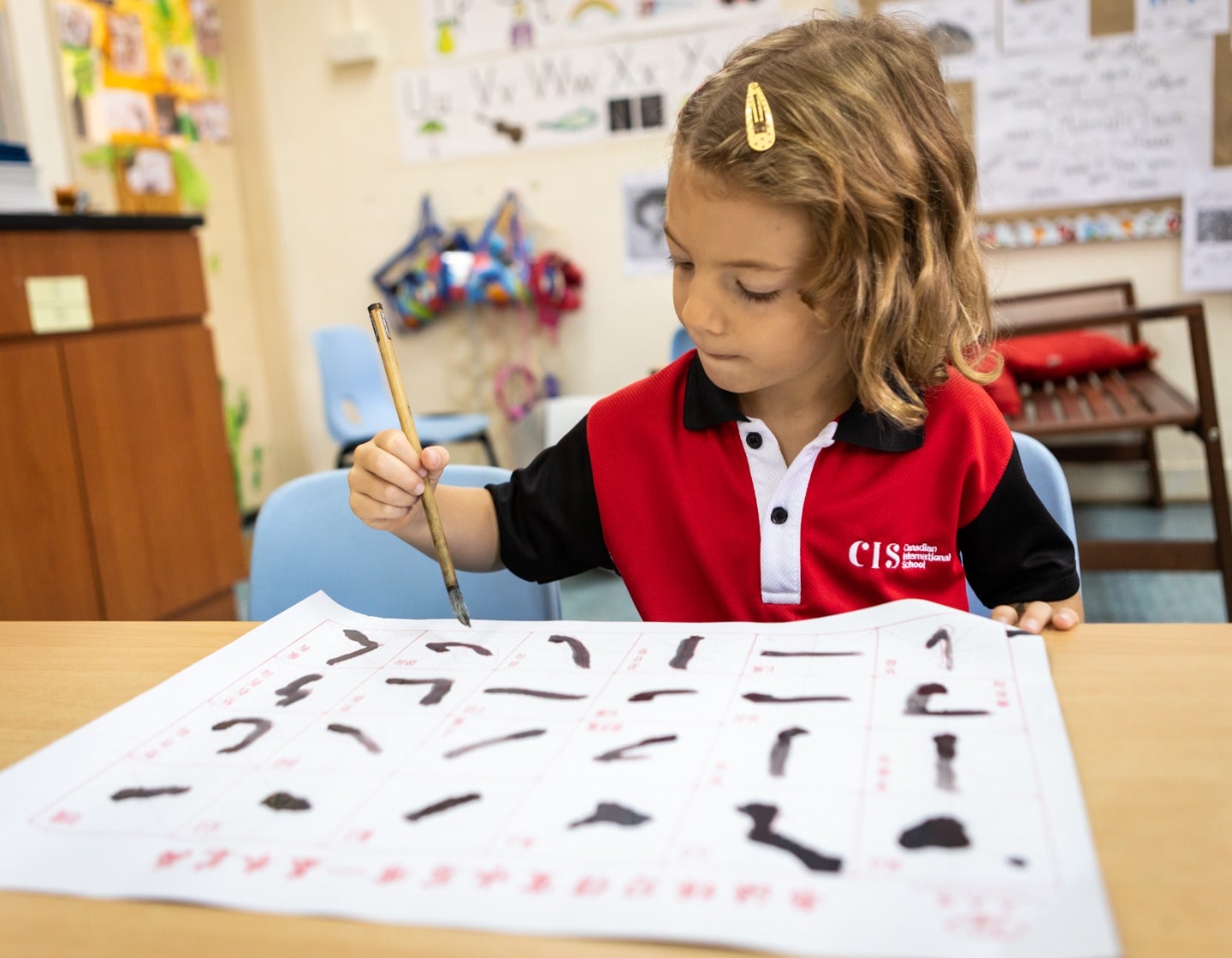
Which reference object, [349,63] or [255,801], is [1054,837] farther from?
[349,63]

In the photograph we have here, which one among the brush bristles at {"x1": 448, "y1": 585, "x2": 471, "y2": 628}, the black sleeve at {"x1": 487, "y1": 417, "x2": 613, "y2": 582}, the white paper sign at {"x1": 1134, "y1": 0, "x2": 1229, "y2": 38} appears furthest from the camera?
the white paper sign at {"x1": 1134, "y1": 0, "x2": 1229, "y2": 38}

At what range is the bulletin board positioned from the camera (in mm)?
2707

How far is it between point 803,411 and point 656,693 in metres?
0.40

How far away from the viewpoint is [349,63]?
3.33 m

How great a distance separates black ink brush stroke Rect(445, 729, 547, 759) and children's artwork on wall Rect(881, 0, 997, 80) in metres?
2.76

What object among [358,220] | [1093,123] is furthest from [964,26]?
[358,220]

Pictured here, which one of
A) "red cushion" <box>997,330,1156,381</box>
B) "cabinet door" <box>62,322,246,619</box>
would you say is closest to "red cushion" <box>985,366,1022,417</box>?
"red cushion" <box>997,330,1156,381</box>

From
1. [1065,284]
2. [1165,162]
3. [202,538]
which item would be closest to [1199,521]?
[1065,284]

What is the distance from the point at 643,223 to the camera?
3172 millimetres

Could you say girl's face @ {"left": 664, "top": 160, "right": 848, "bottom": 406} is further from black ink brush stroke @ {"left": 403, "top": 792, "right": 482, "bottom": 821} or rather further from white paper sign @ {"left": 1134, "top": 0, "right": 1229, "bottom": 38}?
white paper sign @ {"left": 1134, "top": 0, "right": 1229, "bottom": 38}

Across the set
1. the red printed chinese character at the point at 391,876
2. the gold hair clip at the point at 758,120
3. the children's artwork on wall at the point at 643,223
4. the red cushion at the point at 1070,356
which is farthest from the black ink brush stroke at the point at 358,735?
the children's artwork on wall at the point at 643,223

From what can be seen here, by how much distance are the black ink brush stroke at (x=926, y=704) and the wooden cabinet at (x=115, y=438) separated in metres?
1.84

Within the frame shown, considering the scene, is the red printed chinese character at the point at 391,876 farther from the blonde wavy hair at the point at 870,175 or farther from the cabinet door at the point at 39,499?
the cabinet door at the point at 39,499

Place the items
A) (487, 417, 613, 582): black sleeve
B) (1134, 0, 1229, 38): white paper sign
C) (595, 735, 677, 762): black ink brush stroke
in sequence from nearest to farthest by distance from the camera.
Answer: (595, 735, 677, 762): black ink brush stroke < (487, 417, 613, 582): black sleeve < (1134, 0, 1229, 38): white paper sign
